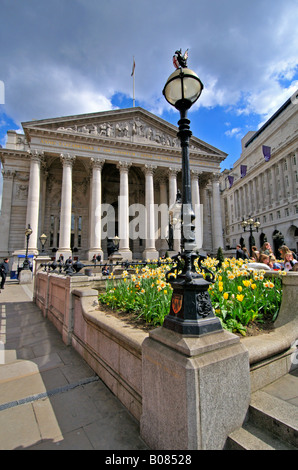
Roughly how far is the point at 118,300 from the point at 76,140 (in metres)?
25.7

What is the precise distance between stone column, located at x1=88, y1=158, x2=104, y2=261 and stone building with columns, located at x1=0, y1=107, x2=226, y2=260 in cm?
11

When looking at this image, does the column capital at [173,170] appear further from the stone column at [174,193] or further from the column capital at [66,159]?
the column capital at [66,159]

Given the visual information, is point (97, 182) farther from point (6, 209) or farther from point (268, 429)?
point (268, 429)

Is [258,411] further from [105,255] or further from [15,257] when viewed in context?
[105,255]

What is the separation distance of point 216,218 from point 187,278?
32240 millimetres

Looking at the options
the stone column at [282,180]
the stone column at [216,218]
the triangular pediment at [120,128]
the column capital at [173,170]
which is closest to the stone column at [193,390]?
the triangular pediment at [120,128]

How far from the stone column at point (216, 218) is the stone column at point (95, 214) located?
16.2m

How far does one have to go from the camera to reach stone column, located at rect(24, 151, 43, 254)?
24.2 metres

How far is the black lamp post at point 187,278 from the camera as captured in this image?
2391mm

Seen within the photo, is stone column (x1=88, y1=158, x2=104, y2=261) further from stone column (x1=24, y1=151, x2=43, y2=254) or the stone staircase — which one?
the stone staircase

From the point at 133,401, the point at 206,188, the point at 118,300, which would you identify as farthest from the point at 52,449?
the point at 206,188

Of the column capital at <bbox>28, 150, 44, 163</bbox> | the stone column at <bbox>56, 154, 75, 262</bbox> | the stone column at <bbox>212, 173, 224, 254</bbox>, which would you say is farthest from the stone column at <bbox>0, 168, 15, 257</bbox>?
the stone column at <bbox>212, 173, 224, 254</bbox>

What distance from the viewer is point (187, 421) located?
2.00 meters

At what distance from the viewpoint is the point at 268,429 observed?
7.35 feet
